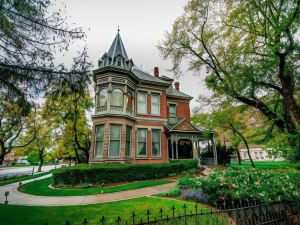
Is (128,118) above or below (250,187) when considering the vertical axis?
above

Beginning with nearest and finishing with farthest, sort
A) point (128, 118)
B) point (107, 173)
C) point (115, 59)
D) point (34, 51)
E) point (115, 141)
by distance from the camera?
1. point (34, 51)
2. point (107, 173)
3. point (115, 141)
4. point (128, 118)
5. point (115, 59)

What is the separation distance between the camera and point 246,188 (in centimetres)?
615

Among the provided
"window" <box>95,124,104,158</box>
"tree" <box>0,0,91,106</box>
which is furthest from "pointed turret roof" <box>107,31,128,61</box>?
"tree" <box>0,0,91,106</box>

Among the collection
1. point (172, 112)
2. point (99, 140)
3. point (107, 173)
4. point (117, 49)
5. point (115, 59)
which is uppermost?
point (117, 49)

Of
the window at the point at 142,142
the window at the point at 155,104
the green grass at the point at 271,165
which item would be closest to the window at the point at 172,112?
the window at the point at 155,104

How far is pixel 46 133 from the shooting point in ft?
93.7

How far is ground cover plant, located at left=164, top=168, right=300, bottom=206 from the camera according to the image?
585 centimetres

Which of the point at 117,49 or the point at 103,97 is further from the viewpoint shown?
the point at 117,49

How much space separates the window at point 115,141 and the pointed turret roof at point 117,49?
24.6 feet

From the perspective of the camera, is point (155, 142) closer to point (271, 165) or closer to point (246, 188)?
point (246, 188)

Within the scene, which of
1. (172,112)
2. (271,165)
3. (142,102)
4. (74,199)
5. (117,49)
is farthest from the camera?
(271,165)

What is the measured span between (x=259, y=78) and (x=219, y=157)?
16724 mm

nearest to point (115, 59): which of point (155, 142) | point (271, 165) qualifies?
point (155, 142)

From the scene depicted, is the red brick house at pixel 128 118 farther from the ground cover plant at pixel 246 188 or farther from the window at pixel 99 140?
the ground cover plant at pixel 246 188
